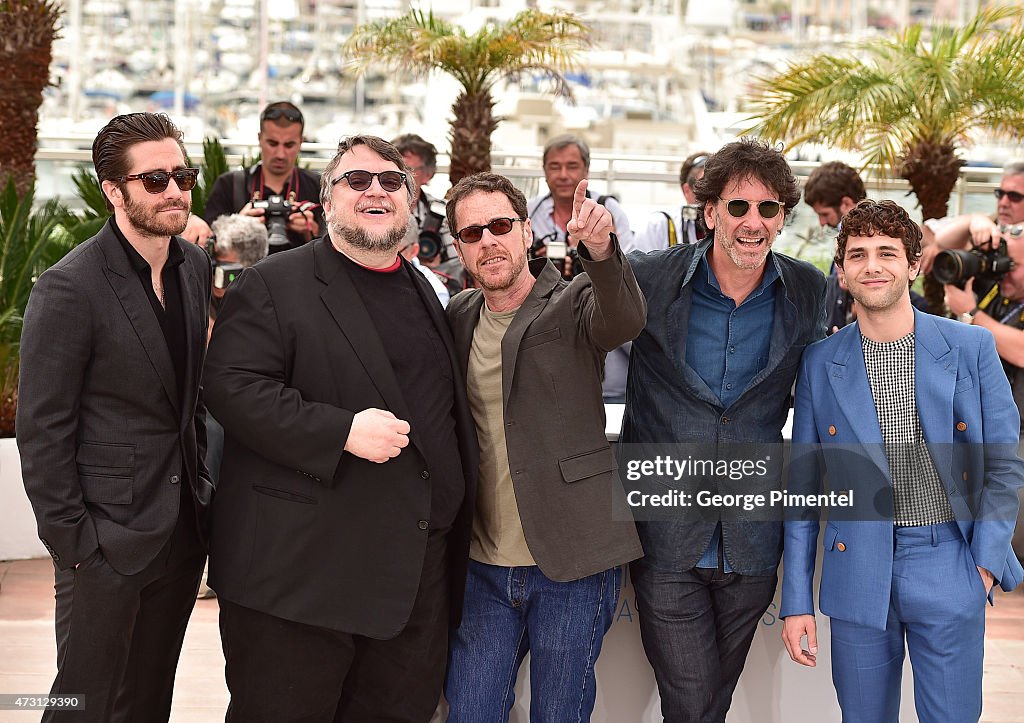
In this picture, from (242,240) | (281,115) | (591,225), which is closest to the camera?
(591,225)

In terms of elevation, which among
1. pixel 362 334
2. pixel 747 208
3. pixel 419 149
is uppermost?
pixel 419 149

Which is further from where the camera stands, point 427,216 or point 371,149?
point 427,216

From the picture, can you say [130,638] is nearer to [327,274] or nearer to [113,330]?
[113,330]

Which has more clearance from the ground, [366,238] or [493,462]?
[366,238]

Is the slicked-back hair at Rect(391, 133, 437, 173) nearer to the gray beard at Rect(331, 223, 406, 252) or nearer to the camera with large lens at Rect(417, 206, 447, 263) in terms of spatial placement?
the camera with large lens at Rect(417, 206, 447, 263)

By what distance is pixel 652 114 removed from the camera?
46.3 meters

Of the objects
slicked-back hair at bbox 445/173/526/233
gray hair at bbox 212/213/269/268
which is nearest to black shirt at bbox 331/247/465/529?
slicked-back hair at bbox 445/173/526/233

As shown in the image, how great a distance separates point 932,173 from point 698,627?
18.6 feet

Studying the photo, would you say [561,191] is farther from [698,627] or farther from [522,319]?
[698,627]

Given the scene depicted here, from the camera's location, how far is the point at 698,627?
9.35 feet

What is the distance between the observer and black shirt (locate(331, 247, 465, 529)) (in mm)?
2660

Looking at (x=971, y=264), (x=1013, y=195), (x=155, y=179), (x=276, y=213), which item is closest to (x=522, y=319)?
(x=155, y=179)

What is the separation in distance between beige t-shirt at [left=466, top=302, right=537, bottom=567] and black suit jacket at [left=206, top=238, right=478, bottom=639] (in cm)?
23

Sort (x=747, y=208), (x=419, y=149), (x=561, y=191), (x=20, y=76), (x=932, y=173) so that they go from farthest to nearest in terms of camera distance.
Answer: (x=932, y=173)
(x=20, y=76)
(x=419, y=149)
(x=561, y=191)
(x=747, y=208)
